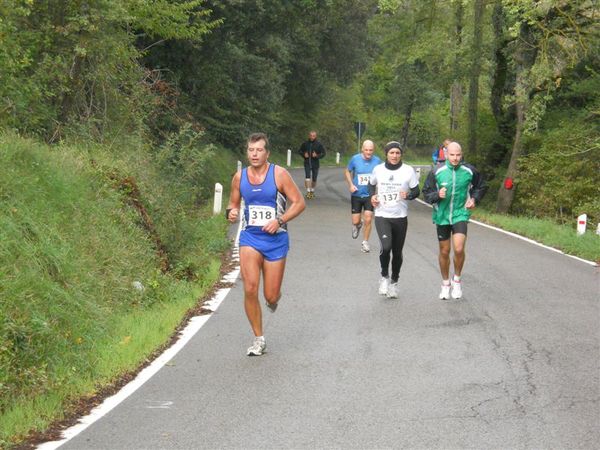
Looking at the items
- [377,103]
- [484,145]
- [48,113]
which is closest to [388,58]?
[484,145]

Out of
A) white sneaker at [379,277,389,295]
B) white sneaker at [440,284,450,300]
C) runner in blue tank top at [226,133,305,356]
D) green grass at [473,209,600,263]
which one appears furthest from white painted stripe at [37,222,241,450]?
green grass at [473,209,600,263]

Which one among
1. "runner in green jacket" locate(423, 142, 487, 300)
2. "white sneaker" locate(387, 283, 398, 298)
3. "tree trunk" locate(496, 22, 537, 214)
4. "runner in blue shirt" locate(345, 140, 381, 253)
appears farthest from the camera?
"tree trunk" locate(496, 22, 537, 214)

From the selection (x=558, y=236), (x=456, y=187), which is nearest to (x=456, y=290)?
(x=456, y=187)

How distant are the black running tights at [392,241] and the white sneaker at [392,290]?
84 mm

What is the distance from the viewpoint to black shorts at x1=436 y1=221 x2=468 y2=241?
11766mm

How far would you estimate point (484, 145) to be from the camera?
106ft

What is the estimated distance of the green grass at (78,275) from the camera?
724 cm

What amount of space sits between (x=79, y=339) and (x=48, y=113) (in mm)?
8915

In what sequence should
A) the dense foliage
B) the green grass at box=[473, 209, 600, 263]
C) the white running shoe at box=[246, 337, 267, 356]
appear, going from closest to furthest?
1. the white running shoe at box=[246, 337, 267, 356]
2. the dense foliage
3. the green grass at box=[473, 209, 600, 263]

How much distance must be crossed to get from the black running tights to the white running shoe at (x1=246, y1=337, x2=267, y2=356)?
3.52m

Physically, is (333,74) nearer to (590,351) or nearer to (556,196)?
(556,196)

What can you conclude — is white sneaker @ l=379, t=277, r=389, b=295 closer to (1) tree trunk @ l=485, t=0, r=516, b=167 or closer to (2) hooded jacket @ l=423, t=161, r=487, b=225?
(2) hooded jacket @ l=423, t=161, r=487, b=225

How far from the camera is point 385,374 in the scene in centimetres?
788

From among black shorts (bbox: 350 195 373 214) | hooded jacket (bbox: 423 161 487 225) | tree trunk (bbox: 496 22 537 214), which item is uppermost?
tree trunk (bbox: 496 22 537 214)
